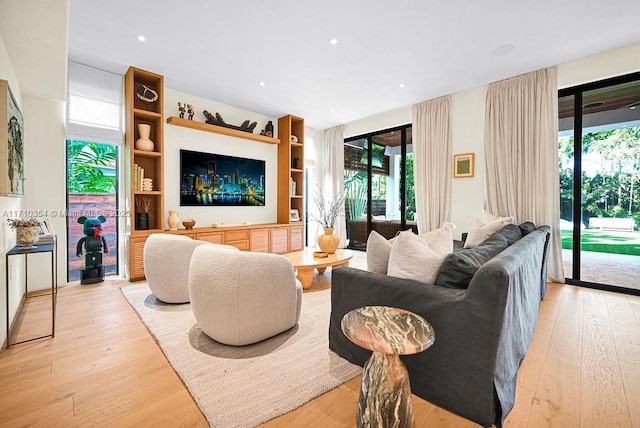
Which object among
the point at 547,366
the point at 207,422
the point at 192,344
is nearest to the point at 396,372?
the point at 207,422

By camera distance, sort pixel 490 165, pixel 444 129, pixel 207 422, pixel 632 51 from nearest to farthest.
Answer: pixel 207 422 < pixel 632 51 < pixel 490 165 < pixel 444 129

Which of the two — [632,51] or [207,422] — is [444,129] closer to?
[632,51]

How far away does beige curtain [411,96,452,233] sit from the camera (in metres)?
4.62

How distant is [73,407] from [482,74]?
16.6 feet

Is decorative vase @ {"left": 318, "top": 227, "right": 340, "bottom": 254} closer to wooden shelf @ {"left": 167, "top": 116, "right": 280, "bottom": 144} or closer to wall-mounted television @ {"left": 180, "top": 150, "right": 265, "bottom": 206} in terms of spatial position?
wall-mounted television @ {"left": 180, "top": 150, "right": 265, "bottom": 206}

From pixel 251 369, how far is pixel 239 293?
18.5 inches

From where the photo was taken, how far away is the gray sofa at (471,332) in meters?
1.29

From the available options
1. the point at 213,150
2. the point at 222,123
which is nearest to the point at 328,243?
the point at 213,150

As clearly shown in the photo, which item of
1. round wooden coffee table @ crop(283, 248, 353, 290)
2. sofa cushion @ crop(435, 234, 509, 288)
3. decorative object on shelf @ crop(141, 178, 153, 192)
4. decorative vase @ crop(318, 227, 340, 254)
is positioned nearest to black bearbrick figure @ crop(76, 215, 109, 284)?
decorative object on shelf @ crop(141, 178, 153, 192)

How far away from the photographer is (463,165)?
4457mm

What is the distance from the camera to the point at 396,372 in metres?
1.20

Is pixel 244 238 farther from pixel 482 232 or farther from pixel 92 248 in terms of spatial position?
pixel 482 232

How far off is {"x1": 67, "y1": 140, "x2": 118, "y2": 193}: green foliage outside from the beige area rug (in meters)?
2.41

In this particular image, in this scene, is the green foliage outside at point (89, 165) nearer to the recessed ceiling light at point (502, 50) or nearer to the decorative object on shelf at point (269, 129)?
the decorative object on shelf at point (269, 129)
